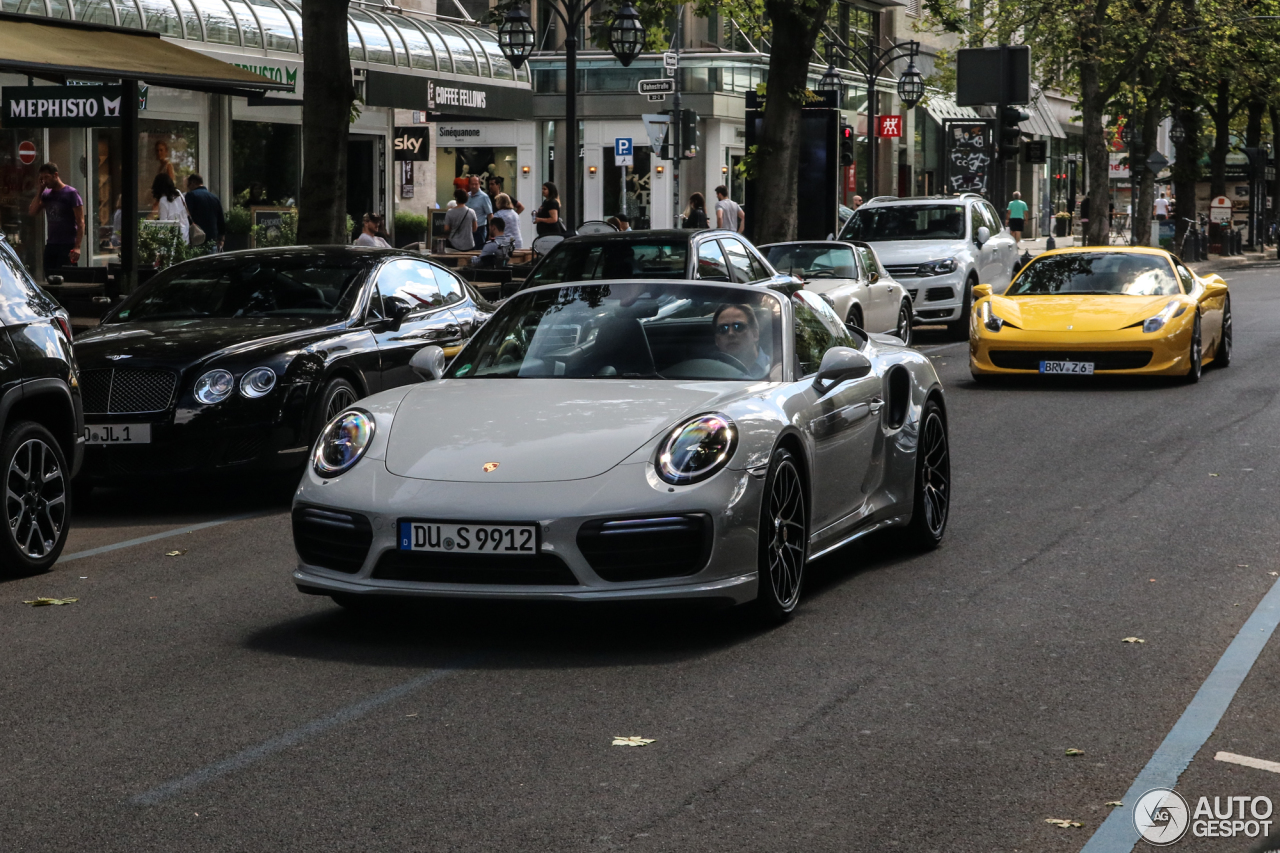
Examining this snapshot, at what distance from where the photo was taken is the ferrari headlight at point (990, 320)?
17.1 m

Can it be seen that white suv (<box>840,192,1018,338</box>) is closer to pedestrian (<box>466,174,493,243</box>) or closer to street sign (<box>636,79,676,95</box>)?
street sign (<box>636,79,676,95</box>)

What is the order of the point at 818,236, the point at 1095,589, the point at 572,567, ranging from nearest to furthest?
the point at 572,567, the point at 1095,589, the point at 818,236

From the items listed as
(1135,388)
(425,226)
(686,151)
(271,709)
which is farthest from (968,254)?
(271,709)

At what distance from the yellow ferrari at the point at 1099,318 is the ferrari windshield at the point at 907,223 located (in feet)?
21.7

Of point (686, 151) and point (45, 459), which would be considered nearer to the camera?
point (45, 459)

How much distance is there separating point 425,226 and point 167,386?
86.1ft

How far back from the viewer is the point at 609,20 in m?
24.9

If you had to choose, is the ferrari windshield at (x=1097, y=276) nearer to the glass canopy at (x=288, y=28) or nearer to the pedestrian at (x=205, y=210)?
the glass canopy at (x=288, y=28)

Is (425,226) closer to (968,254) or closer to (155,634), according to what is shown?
(968,254)

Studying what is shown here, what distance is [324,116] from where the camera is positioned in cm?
1678

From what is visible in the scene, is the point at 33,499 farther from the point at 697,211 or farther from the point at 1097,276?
the point at 697,211

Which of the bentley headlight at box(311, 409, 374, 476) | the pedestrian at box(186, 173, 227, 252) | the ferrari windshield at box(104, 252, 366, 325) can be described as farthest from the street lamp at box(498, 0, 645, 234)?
the bentley headlight at box(311, 409, 374, 476)

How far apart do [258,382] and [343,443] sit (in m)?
3.61

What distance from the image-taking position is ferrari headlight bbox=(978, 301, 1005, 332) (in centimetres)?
1711
